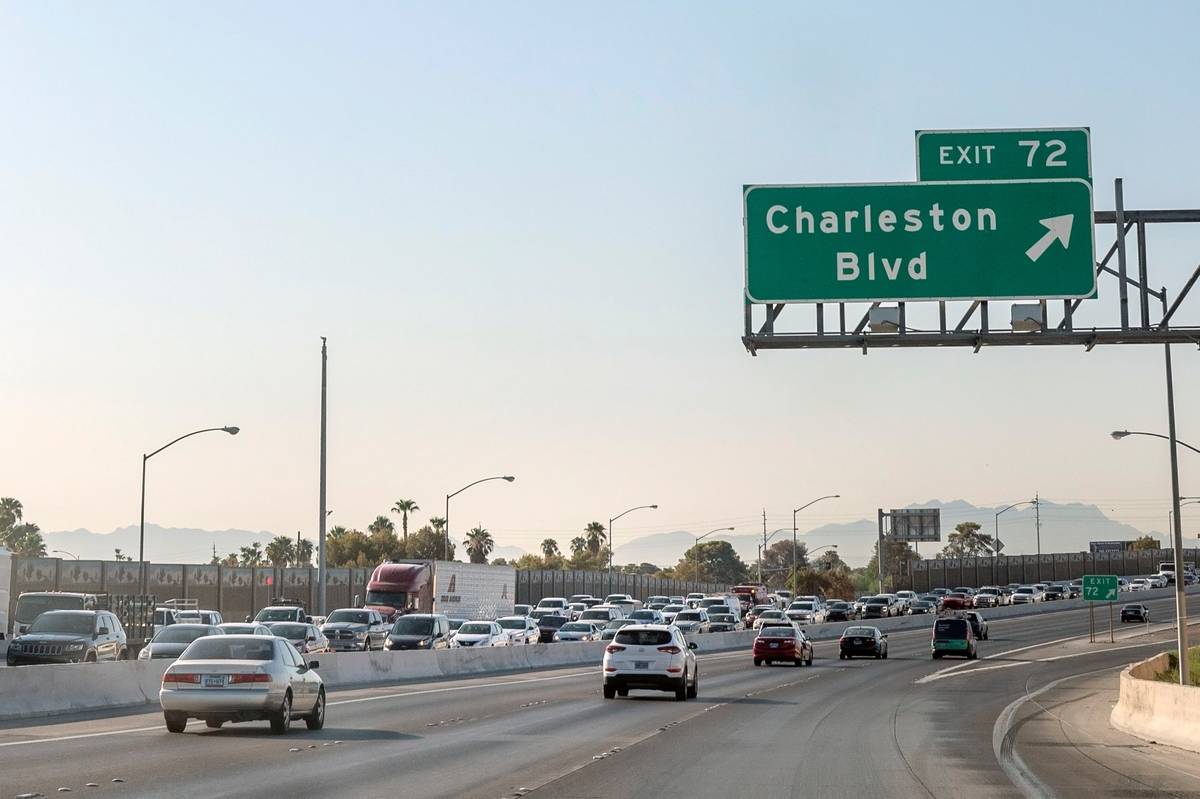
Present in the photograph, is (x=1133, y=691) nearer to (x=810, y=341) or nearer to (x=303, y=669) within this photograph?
(x=810, y=341)

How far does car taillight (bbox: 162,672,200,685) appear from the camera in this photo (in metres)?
23.0

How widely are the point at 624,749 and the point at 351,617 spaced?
35.4 metres

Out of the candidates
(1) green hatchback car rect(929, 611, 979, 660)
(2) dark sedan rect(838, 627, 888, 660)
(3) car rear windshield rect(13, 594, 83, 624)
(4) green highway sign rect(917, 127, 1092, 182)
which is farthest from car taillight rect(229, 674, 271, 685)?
(1) green hatchback car rect(929, 611, 979, 660)

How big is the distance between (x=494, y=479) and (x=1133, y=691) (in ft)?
182

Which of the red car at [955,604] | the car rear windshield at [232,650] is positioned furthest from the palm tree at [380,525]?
the car rear windshield at [232,650]

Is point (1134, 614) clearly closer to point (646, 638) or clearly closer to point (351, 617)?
point (351, 617)

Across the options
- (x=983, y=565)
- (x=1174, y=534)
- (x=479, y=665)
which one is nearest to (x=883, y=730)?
(x=1174, y=534)

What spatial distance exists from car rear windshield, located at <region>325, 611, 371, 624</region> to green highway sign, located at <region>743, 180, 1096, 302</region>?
121 feet

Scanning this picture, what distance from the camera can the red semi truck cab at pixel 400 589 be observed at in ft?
207

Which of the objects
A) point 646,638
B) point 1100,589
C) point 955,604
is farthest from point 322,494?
point 955,604

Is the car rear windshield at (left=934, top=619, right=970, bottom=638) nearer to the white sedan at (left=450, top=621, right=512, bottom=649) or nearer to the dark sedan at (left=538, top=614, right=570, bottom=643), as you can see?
the dark sedan at (left=538, top=614, right=570, bottom=643)

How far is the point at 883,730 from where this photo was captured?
2684 centimetres

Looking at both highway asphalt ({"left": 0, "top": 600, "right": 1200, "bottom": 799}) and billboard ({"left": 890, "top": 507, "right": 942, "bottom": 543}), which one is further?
billboard ({"left": 890, "top": 507, "right": 942, "bottom": 543})

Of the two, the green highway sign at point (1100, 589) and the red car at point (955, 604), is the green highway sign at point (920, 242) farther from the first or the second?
the red car at point (955, 604)
